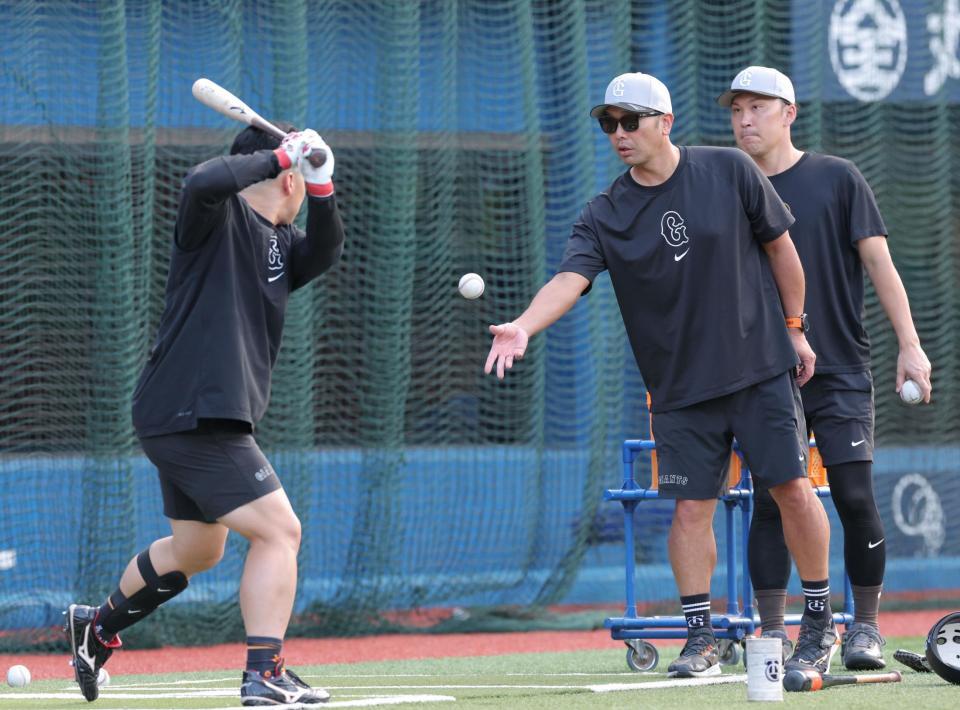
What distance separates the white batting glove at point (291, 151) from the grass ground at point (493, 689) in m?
1.69

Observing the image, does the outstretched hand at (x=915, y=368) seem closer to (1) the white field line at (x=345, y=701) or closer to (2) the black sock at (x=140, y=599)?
(1) the white field line at (x=345, y=701)

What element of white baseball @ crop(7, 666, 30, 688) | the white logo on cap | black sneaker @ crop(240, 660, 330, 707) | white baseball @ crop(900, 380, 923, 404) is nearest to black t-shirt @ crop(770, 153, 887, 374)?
white baseball @ crop(900, 380, 923, 404)

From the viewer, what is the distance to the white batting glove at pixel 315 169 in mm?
5293

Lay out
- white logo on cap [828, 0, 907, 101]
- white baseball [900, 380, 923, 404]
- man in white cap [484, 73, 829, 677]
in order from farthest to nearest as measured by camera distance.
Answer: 1. white logo on cap [828, 0, 907, 101]
2. white baseball [900, 380, 923, 404]
3. man in white cap [484, 73, 829, 677]

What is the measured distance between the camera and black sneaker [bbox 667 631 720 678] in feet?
20.2

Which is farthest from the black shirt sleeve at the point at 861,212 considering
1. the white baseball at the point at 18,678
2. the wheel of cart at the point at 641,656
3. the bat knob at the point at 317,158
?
the white baseball at the point at 18,678

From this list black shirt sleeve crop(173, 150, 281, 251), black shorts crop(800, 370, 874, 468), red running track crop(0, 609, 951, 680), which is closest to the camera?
black shirt sleeve crop(173, 150, 281, 251)

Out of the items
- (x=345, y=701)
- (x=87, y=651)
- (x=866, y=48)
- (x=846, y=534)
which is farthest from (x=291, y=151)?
(x=866, y=48)

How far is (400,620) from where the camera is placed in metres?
10.0

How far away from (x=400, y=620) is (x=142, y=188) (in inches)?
116

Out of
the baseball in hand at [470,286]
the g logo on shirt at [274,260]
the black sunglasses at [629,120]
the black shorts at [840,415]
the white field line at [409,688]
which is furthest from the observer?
the black shorts at [840,415]

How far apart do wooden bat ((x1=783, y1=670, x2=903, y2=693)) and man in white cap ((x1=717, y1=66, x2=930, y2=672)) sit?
48 cm

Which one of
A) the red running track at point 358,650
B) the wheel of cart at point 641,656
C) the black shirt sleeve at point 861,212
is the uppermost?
the black shirt sleeve at point 861,212

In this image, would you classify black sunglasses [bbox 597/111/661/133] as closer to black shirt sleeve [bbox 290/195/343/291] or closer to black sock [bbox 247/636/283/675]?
black shirt sleeve [bbox 290/195/343/291]
